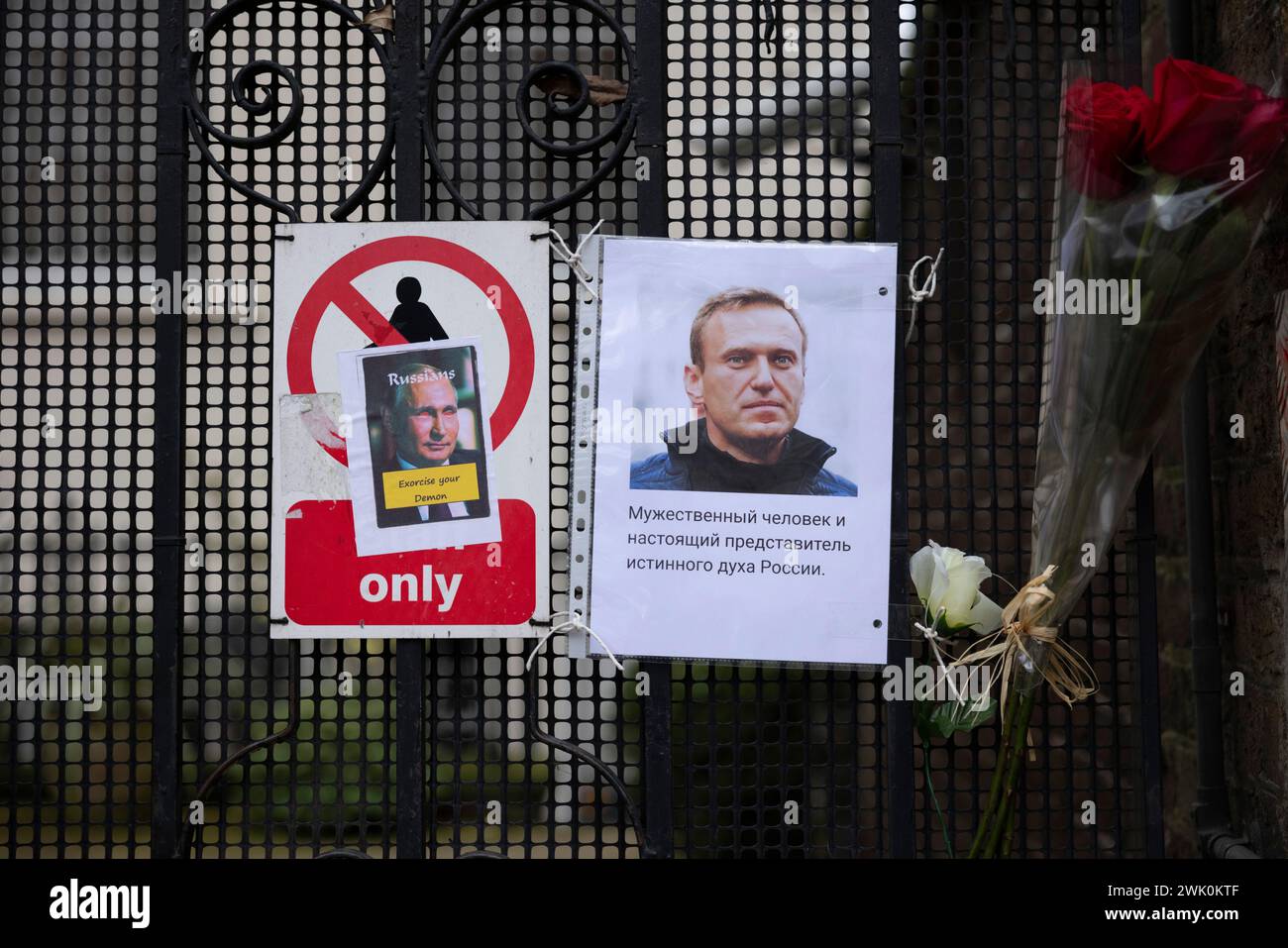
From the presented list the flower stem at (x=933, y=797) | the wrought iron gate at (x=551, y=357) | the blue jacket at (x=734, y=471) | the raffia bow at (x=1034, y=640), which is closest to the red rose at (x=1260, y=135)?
the wrought iron gate at (x=551, y=357)

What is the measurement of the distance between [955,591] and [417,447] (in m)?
1.39

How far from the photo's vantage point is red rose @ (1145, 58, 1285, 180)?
2412 mm

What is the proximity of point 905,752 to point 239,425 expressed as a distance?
76.6 inches

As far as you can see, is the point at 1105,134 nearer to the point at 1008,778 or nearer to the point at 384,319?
the point at 1008,778

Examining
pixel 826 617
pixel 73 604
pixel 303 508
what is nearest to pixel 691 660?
pixel 826 617

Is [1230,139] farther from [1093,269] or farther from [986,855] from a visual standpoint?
[986,855]

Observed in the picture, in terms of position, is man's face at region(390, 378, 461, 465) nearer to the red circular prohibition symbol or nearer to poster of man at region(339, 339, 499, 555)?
poster of man at region(339, 339, 499, 555)

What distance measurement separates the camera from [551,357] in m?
2.79

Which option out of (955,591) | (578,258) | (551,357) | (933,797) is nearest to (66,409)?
(551,357)

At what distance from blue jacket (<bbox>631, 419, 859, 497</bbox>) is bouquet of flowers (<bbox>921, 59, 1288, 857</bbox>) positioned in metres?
0.54

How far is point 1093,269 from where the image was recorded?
2541 mm

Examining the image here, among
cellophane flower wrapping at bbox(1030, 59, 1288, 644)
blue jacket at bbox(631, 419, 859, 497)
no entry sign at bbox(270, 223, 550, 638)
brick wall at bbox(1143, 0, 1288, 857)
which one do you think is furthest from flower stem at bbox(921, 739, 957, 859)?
no entry sign at bbox(270, 223, 550, 638)

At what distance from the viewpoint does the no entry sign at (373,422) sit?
2.69 meters
